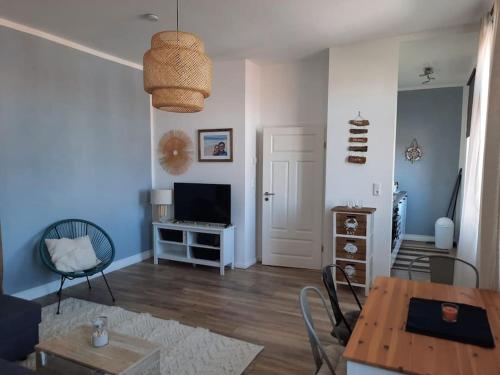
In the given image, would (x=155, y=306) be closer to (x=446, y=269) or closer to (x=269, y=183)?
(x=269, y=183)

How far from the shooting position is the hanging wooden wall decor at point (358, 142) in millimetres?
4047

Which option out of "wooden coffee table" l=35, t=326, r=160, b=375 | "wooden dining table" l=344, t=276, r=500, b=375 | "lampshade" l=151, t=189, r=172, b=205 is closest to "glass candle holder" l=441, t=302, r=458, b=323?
"wooden dining table" l=344, t=276, r=500, b=375

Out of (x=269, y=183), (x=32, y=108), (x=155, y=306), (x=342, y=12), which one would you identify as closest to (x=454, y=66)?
(x=342, y=12)

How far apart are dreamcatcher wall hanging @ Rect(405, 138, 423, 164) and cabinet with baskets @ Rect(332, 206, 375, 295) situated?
3259mm

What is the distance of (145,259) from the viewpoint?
17.0 ft

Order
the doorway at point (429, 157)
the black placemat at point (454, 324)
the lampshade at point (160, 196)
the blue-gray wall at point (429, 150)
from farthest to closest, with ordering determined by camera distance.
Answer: the blue-gray wall at point (429, 150)
the doorway at point (429, 157)
the lampshade at point (160, 196)
the black placemat at point (454, 324)

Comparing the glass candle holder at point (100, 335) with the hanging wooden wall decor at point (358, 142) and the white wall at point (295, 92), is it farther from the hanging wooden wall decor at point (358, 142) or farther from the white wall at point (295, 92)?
the white wall at point (295, 92)

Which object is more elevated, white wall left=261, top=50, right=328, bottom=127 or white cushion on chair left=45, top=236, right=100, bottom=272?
white wall left=261, top=50, right=328, bottom=127

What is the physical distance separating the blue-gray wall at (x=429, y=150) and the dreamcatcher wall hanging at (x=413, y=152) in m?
0.06

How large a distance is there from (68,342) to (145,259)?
10.0 ft

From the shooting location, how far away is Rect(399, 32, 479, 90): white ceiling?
4.01 meters

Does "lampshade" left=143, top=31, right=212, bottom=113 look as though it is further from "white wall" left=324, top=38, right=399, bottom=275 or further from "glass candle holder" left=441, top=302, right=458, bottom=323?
"white wall" left=324, top=38, right=399, bottom=275

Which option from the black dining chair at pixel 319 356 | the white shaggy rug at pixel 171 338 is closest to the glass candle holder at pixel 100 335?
the white shaggy rug at pixel 171 338

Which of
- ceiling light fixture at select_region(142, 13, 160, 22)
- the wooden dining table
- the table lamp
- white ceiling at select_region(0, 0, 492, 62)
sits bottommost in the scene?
the wooden dining table
